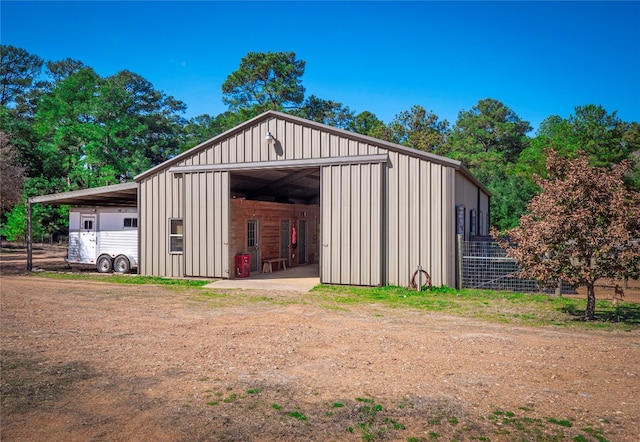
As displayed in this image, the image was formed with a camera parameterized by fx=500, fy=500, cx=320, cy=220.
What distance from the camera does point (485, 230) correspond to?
2356 centimetres

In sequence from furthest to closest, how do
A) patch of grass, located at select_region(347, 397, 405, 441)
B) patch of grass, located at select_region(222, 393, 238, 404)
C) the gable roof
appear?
the gable roof < patch of grass, located at select_region(222, 393, 238, 404) < patch of grass, located at select_region(347, 397, 405, 441)

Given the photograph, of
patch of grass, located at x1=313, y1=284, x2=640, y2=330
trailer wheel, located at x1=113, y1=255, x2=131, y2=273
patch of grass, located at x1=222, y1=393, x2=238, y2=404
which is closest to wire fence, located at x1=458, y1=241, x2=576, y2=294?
patch of grass, located at x1=313, y1=284, x2=640, y2=330

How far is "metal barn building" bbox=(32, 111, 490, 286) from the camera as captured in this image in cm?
1364

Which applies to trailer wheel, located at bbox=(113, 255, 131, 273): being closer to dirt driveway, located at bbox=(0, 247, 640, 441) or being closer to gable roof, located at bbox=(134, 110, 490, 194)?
gable roof, located at bbox=(134, 110, 490, 194)

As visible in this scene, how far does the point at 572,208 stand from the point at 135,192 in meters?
14.3

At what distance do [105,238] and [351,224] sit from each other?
1013 centimetres

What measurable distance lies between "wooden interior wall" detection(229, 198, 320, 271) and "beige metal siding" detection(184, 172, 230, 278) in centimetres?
45

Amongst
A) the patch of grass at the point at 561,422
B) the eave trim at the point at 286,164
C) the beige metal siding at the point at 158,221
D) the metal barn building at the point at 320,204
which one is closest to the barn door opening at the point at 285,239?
the metal barn building at the point at 320,204

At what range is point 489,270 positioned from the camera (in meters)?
13.3

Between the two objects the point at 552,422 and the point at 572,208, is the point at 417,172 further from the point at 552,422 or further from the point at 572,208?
the point at 552,422

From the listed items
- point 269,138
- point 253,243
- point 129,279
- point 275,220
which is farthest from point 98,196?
point 269,138

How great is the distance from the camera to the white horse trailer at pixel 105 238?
18391mm

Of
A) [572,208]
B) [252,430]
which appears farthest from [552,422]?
[572,208]

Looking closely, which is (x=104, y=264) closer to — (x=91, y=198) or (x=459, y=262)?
(x=91, y=198)
